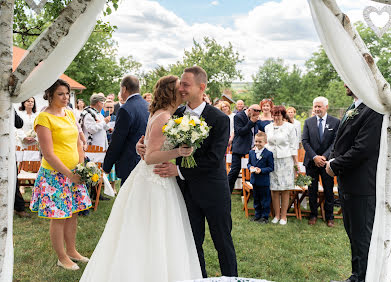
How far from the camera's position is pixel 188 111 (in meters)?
3.81

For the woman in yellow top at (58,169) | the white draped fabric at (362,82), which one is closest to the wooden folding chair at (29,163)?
the woman in yellow top at (58,169)

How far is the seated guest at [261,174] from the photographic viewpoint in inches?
279

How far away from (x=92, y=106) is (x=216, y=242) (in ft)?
17.9

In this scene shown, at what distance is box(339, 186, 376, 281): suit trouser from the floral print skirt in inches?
130

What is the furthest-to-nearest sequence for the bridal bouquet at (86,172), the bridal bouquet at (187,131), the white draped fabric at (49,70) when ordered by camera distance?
1. the bridal bouquet at (86,172)
2. the bridal bouquet at (187,131)
3. the white draped fabric at (49,70)

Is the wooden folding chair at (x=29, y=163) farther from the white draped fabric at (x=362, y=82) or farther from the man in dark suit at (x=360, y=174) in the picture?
the white draped fabric at (x=362, y=82)

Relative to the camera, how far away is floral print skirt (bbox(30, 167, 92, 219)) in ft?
14.5

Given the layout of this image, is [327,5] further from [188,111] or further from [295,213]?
[295,213]

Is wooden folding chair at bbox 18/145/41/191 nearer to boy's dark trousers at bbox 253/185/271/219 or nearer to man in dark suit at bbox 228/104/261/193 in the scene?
man in dark suit at bbox 228/104/261/193

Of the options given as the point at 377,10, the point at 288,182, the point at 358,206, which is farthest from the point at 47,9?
the point at 288,182

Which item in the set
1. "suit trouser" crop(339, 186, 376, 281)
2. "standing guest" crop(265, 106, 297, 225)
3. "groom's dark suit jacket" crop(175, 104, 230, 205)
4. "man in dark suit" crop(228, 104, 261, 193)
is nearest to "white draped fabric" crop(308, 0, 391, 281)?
"suit trouser" crop(339, 186, 376, 281)

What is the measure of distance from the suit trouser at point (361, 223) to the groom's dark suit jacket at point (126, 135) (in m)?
2.70

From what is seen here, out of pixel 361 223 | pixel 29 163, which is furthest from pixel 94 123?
pixel 361 223

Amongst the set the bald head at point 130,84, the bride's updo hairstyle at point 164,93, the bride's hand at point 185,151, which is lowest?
the bride's hand at point 185,151
